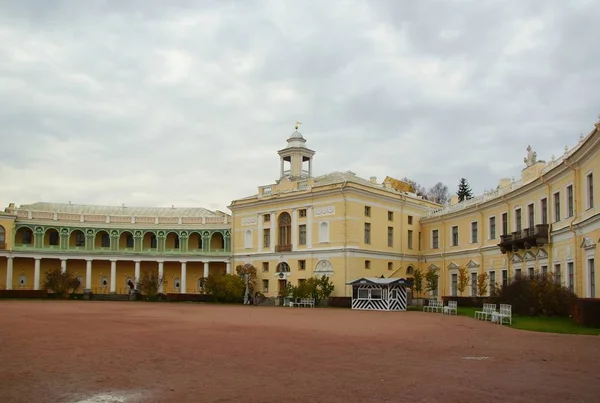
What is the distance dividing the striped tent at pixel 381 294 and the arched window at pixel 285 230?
12.1 m

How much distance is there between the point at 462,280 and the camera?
45.2 metres

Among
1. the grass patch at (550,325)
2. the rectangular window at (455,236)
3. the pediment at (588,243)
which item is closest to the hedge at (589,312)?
the grass patch at (550,325)

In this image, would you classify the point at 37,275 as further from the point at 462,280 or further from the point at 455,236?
the point at 462,280

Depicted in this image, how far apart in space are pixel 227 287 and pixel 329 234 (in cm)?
1061

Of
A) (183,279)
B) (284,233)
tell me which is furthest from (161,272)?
(284,233)

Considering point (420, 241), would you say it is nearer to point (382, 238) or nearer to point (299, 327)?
point (382, 238)

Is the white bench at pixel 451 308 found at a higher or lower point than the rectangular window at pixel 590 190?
lower

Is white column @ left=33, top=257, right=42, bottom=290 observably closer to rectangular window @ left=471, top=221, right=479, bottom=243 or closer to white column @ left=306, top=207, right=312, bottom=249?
white column @ left=306, top=207, right=312, bottom=249

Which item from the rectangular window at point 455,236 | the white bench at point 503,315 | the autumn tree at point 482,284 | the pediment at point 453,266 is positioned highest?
the rectangular window at point 455,236

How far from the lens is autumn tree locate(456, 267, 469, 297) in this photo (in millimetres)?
45219

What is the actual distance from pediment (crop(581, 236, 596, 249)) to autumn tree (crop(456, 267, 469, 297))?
16.6 m

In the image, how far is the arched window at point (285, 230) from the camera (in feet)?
182

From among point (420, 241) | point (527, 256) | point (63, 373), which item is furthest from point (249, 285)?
point (63, 373)

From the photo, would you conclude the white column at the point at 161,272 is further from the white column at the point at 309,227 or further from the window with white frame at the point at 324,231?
the window with white frame at the point at 324,231
